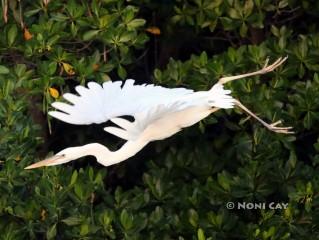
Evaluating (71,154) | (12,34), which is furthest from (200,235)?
(12,34)

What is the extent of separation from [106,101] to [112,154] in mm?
181

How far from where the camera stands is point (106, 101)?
2697mm

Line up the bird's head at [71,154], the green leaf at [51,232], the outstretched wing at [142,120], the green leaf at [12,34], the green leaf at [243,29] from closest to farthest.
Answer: the outstretched wing at [142,120], the bird's head at [71,154], the green leaf at [51,232], the green leaf at [12,34], the green leaf at [243,29]

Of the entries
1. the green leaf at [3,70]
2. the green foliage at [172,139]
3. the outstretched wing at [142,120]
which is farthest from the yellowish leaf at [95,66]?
the outstretched wing at [142,120]

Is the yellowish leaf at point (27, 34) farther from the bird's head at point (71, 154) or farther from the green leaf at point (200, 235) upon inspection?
the green leaf at point (200, 235)

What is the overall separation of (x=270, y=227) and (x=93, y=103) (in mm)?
733

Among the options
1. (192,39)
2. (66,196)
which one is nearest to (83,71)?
(66,196)

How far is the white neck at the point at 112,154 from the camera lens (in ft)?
9.05

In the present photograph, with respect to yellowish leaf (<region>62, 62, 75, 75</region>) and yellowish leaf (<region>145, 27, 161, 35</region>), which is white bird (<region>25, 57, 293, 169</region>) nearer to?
yellowish leaf (<region>62, 62, 75, 75</region>)

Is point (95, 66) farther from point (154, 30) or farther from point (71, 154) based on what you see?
point (71, 154)

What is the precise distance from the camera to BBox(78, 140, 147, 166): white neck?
2760 mm

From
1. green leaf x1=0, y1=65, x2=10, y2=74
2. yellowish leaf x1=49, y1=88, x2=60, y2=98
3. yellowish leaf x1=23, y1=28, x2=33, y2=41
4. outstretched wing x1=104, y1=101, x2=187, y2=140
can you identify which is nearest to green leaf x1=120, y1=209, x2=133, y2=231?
outstretched wing x1=104, y1=101, x2=187, y2=140

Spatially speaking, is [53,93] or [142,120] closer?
[142,120]

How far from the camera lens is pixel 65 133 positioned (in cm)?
369
